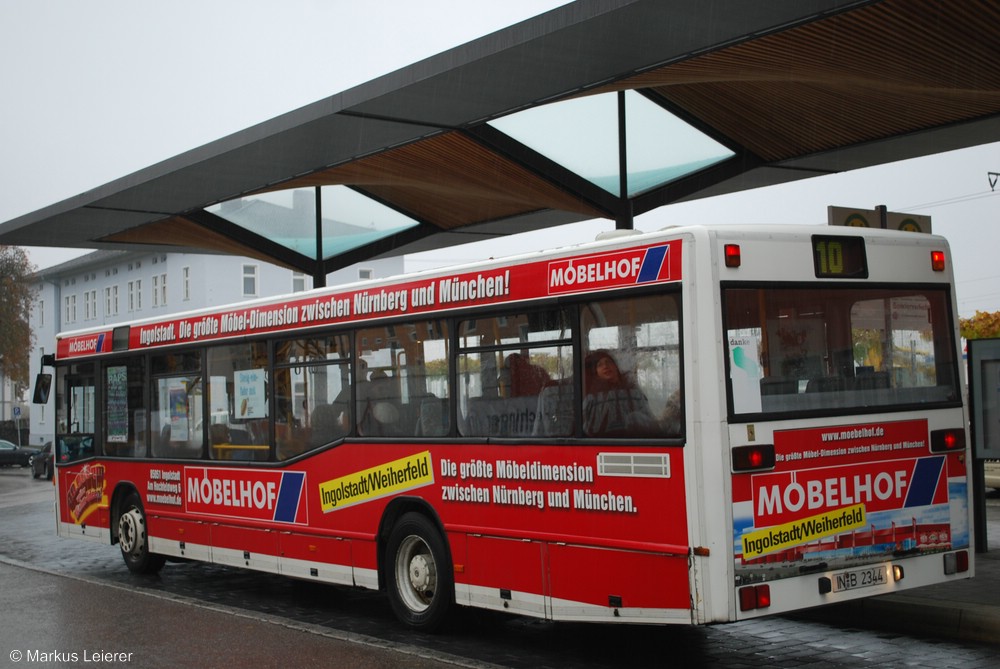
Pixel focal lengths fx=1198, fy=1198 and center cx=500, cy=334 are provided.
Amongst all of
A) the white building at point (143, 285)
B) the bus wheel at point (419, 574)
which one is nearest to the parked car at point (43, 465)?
the white building at point (143, 285)

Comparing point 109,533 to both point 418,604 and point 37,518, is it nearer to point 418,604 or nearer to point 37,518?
point 418,604

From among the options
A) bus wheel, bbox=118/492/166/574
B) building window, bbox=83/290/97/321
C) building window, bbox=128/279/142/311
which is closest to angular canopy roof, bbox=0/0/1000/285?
bus wheel, bbox=118/492/166/574

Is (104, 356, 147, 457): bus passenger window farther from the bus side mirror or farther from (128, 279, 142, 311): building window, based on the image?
Answer: (128, 279, 142, 311): building window

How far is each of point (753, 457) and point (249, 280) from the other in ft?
190

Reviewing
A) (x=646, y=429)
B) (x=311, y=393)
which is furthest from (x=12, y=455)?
(x=646, y=429)

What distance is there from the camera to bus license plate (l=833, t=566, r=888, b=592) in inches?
289

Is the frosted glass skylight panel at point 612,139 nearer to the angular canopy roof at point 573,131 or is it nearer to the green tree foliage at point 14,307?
the angular canopy roof at point 573,131

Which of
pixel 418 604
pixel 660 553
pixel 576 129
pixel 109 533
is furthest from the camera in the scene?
pixel 576 129

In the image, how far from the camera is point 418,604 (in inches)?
376

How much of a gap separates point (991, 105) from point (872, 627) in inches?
269

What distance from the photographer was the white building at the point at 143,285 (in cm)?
6191

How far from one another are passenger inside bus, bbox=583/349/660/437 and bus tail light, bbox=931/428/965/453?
79.7 inches

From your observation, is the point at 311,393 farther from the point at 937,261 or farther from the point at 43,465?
the point at 43,465

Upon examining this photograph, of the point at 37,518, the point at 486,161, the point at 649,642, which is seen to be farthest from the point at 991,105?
the point at 37,518
